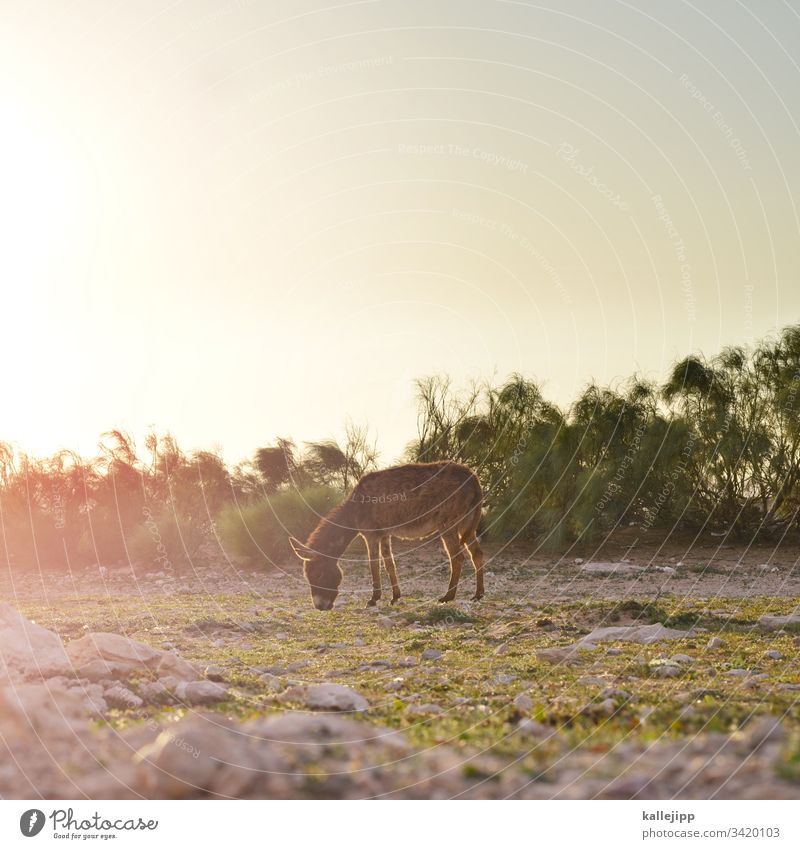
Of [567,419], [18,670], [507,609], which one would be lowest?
[507,609]

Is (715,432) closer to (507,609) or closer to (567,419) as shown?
(567,419)

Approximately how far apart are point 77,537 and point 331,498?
27.4 feet

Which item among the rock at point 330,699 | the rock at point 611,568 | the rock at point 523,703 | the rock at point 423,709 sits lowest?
the rock at point 611,568

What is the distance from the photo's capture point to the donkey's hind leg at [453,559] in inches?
726

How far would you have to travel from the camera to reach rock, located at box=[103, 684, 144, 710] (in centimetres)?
827

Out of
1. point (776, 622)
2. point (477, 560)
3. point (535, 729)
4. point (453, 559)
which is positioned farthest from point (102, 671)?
point (477, 560)

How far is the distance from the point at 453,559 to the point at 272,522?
32.6ft

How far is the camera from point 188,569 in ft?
87.1

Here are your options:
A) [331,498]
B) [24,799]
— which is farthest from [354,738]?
[331,498]

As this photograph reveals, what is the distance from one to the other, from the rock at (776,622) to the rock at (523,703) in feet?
22.8

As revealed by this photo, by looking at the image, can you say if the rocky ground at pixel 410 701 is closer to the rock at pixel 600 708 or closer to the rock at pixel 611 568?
the rock at pixel 600 708

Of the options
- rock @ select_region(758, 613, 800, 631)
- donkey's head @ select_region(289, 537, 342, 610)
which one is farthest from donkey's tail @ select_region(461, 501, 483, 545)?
rock @ select_region(758, 613, 800, 631)

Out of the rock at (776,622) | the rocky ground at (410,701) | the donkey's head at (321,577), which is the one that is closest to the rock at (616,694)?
the rocky ground at (410,701)

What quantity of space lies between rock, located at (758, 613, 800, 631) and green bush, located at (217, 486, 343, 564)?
582 inches
